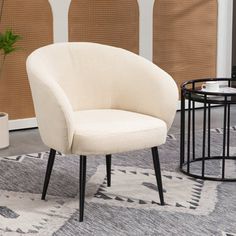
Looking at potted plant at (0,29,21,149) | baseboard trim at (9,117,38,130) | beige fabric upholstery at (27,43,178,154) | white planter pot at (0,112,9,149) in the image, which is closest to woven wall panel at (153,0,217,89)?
baseboard trim at (9,117,38,130)

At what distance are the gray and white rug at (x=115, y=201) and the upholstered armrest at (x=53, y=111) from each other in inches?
13.0

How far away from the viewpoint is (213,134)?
14.4 ft

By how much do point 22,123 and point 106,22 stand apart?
→ 3.33ft

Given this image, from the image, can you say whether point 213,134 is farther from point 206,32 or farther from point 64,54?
point 64,54

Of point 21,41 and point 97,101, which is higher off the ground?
point 21,41

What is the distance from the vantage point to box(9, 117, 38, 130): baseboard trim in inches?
178

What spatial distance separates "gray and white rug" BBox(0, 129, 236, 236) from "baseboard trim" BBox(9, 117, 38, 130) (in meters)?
0.83

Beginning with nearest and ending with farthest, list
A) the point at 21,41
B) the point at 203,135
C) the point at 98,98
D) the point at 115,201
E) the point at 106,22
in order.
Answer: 1. the point at 115,201
2. the point at 98,98
3. the point at 203,135
4. the point at 21,41
5. the point at 106,22

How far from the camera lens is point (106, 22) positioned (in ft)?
A: 15.6

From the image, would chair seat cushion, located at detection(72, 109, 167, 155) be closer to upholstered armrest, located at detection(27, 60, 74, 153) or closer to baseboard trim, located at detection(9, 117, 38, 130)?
upholstered armrest, located at detection(27, 60, 74, 153)

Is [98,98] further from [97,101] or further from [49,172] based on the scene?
[49,172]

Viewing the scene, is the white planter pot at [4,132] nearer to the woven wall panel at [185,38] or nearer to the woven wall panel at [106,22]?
the woven wall panel at [106,22]

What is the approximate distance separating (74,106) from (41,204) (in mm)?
516

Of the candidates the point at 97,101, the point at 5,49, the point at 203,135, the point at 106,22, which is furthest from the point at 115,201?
the point at 106,22
